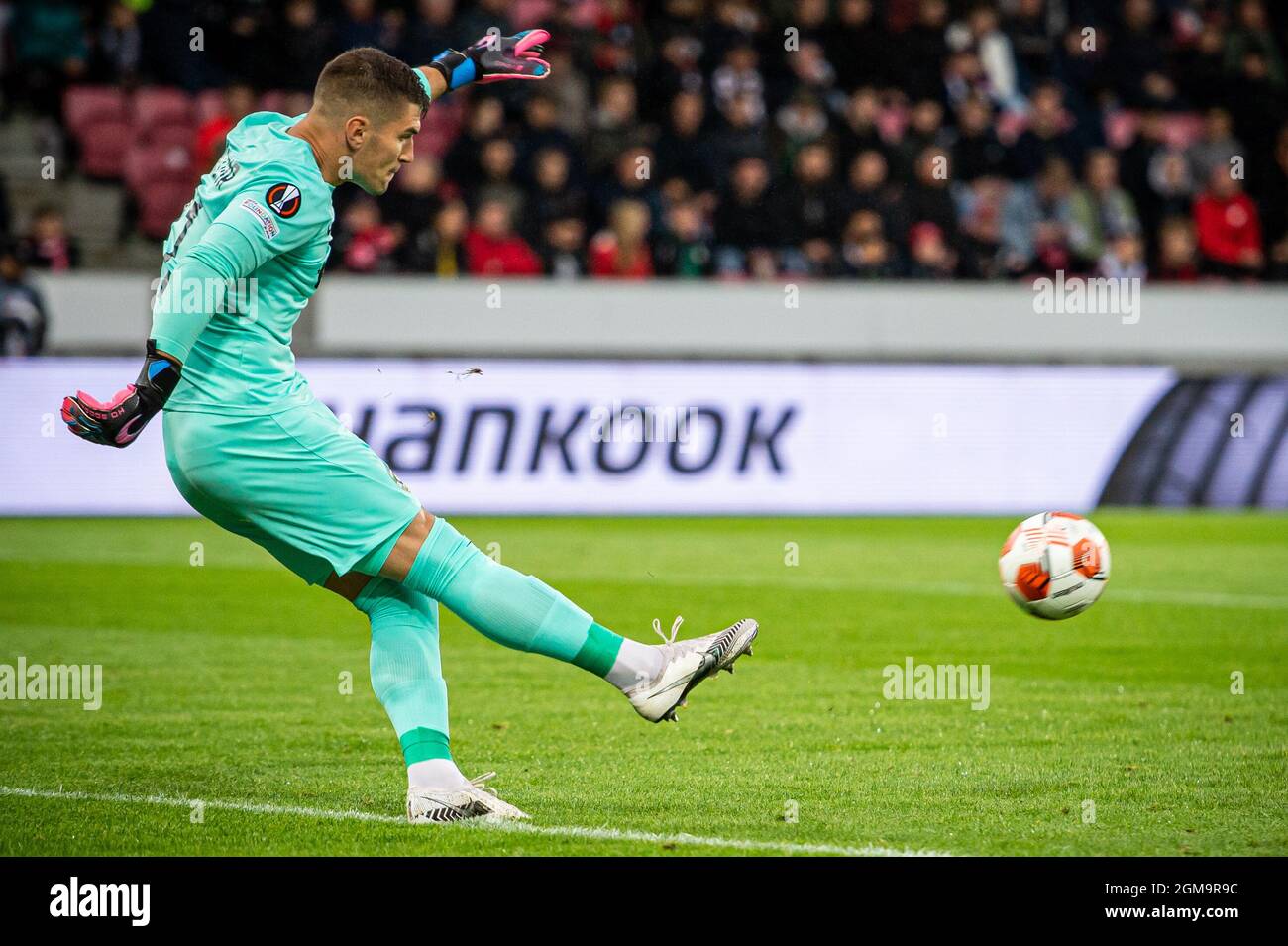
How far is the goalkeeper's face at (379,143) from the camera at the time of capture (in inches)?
203

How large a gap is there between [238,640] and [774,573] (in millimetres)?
4049

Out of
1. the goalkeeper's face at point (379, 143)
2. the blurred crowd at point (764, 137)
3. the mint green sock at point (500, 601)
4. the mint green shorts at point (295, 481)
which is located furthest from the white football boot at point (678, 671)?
the blurred crowd at point (764, 137)

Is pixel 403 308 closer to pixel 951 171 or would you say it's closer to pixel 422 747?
pixel 951 171

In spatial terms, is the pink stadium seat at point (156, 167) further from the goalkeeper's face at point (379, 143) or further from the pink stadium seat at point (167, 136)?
the goalkeeper's face at point (379, 143)

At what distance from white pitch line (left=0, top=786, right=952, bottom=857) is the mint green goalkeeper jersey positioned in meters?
1.22

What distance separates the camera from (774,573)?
39.7 feet

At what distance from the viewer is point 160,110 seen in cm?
1812

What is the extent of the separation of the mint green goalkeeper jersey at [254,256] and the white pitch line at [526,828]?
122cm

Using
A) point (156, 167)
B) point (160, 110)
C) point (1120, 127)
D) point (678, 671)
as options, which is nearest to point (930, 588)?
point (678, 671)

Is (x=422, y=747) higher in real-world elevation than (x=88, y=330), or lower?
lower

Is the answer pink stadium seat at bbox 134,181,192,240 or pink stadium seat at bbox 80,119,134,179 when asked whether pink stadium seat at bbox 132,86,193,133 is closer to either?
pink stadium seat at bbox 80,119,134,179

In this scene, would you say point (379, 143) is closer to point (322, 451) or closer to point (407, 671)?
point (322, 451)
